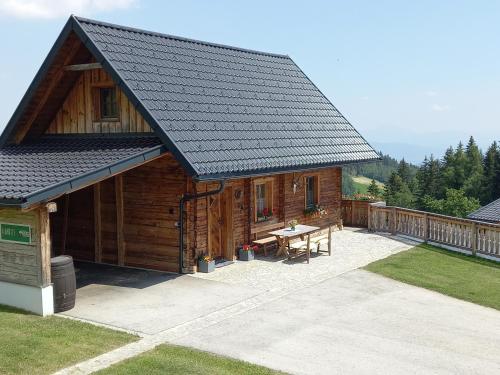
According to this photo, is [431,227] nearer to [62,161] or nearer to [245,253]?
[245,253]

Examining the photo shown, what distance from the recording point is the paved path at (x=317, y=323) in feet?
29.8

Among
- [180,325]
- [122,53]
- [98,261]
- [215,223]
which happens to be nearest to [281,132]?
[215,223]

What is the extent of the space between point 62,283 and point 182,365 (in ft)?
13.1

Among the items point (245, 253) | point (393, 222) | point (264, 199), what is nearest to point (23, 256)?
point (245, 253)

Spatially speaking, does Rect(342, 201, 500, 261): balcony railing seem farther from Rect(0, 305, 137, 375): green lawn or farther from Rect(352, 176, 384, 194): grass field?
Rect(352, 176, 384, 194): grass field

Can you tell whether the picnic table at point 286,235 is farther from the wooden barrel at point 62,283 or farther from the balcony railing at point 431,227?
the wooden barrel at point 62,283

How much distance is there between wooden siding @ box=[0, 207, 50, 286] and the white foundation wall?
105mm

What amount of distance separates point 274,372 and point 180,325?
2.78m

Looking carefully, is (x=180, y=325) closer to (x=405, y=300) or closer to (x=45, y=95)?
(x=405, y=300)

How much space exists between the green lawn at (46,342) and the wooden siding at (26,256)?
2.37ft

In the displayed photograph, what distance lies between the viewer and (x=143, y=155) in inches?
499

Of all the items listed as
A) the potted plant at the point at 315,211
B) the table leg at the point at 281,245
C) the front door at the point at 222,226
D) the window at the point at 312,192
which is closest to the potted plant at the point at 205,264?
the front door at the point at 222,226

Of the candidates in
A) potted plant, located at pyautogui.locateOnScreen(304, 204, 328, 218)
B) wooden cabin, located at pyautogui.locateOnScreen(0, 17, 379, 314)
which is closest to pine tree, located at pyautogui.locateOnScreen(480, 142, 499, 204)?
potted plant, located at pyautogui.locateOnScreen(304, 204, 328, 218)

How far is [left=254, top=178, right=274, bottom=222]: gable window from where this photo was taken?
1689cm
